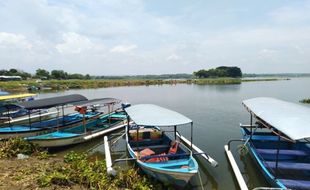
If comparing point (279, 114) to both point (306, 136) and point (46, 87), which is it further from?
point (46, 87)

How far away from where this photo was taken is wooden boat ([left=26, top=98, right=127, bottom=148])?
1182cm

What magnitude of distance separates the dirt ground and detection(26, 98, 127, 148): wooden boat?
1717 millimetres

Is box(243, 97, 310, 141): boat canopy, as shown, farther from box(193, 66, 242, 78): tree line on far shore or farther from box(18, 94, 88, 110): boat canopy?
box(193, 66, 242, 78): tree line on far shore

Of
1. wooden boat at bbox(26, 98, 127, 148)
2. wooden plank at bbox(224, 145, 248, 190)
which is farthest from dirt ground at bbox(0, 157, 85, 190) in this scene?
wooden plank at bbox(224, 145, 248, 190)

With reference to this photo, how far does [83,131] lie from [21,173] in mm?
6314

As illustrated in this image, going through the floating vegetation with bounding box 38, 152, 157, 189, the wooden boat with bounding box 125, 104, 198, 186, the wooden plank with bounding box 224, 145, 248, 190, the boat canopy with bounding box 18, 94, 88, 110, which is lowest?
the wooden plank with bounding box 224, 145, 248, 190

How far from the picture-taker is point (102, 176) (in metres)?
8.16

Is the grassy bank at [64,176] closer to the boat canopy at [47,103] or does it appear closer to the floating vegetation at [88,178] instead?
the floating vegetation at [88,178]

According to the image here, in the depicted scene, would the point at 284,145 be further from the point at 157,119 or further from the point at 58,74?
the point at 58,74

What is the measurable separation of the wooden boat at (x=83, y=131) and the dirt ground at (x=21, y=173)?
1.72 m

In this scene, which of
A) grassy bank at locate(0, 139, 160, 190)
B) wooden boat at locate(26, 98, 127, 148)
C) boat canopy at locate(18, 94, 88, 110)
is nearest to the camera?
grassy bank at locate(0, 139, 160, 190)

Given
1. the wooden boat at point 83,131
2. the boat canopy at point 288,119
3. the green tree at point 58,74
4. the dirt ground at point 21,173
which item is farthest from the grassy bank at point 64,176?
the green tree at point 58,74

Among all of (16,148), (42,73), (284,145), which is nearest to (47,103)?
(16,148)

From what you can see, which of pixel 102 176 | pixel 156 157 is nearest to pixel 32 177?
pixel 102 176
